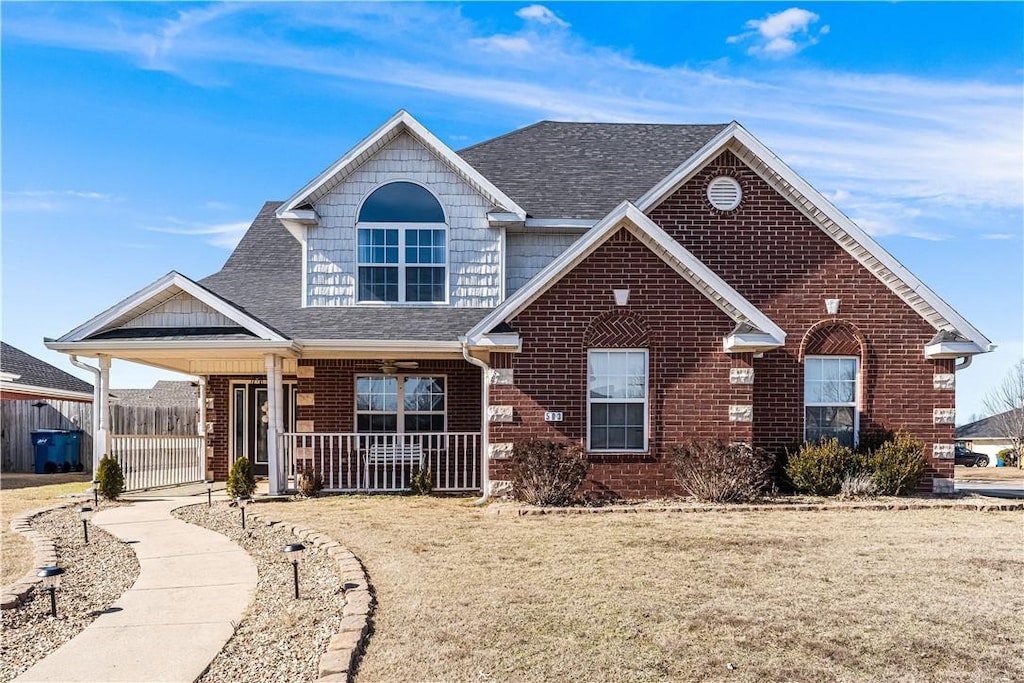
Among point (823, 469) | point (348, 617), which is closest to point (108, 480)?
point (348, 617)

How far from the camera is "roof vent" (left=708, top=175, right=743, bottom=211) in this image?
1506 centimetres

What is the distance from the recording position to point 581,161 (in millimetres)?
18625

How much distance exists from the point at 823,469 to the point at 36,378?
22610 millimetres

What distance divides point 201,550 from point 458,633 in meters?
4.96

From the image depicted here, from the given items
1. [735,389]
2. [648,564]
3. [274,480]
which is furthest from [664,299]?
[274,480]

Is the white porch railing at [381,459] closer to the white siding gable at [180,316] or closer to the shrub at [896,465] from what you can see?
the white siding gable at [180,316]

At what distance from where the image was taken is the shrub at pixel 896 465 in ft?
44.8

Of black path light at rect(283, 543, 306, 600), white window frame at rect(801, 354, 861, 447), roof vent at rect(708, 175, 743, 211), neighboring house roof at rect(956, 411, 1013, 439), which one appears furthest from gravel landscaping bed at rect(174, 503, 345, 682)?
neighboring house roof at rect(956, 411, 1013, 439)

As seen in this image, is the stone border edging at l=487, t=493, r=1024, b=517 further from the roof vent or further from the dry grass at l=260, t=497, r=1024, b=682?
the roof vent

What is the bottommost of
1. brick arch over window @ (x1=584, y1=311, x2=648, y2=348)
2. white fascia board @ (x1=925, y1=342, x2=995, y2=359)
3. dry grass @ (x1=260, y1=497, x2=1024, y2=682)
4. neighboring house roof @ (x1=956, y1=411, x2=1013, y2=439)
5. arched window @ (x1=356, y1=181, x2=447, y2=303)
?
neighboring house roof @ (x1=956, y1=411, x2=1013, y2=439)

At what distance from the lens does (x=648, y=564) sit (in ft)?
27.7

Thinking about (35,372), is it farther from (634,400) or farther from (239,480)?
(634,400)

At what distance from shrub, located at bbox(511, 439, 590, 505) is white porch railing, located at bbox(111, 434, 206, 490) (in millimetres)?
8010

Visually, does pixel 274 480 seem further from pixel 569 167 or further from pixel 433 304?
pixel 569 167
